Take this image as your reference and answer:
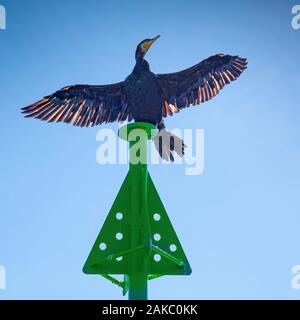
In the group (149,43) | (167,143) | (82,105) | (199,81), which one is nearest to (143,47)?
(149,43)

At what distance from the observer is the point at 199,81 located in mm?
16250

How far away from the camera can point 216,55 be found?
16.4 m

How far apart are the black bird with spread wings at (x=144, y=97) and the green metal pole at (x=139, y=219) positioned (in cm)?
73

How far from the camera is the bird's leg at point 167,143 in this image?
1548cm

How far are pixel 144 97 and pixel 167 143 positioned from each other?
97 cm

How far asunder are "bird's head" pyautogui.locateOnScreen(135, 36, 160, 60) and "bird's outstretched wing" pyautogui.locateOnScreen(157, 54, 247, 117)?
539mm

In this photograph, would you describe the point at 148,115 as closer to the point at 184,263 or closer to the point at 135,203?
the point at 135,203

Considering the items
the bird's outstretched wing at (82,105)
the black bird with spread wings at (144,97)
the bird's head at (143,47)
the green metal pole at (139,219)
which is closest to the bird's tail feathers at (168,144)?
the black bird with spread wings at (144,97)

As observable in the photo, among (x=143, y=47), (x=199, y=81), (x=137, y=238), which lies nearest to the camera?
(x=137, y=238)

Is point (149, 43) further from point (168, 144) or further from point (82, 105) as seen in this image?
point (168, 144)

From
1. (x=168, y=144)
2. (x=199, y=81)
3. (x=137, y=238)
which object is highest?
(x=199, y=81)

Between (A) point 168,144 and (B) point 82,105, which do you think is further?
(B) point 82,105

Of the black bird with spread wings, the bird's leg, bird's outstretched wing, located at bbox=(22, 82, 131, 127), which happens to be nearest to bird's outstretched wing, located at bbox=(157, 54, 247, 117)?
the black bird with spread wings
